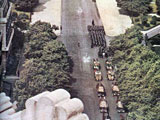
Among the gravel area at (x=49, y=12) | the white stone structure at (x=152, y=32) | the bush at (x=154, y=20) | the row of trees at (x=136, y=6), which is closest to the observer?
the white stone structure at (x=152, y=32)

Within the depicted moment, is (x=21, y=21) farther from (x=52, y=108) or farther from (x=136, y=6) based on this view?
(x=52, y=108)

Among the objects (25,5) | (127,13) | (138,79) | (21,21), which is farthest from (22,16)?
(138,79)

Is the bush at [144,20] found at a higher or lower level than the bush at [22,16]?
lower

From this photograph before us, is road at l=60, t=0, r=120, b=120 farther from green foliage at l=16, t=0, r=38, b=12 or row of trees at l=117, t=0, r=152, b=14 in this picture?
green foliage at l=16, t=0, r=38, b=12

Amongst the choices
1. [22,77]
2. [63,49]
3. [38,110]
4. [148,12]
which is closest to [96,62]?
[63,49]

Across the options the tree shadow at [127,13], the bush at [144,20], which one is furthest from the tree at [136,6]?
the bush at [144,20]

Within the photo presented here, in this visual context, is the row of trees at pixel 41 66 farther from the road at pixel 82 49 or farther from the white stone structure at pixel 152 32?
the white stone structure at pixel 152 32
